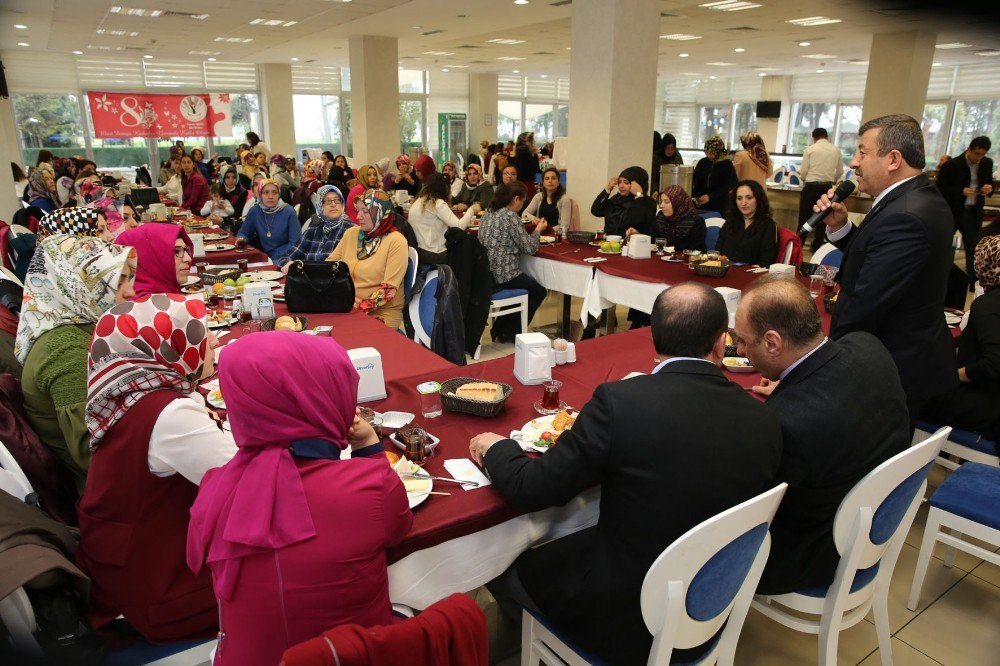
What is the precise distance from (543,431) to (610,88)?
5.30 meters

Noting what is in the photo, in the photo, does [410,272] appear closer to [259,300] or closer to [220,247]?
[259,300]

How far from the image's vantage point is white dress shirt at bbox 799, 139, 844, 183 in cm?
935

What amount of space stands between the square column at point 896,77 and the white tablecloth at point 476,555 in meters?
9.93

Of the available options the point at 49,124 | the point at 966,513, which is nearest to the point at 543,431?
the point at 966,513

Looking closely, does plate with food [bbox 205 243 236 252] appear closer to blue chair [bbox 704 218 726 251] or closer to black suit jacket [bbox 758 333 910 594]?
blue chair [bbox 704 218 726 251]

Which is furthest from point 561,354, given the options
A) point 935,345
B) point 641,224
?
point 641,224

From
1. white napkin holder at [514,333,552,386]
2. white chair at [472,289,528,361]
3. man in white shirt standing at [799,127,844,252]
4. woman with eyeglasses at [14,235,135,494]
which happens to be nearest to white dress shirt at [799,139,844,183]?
man in white shirt standing at [799,127,844,252]

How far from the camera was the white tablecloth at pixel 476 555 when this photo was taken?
1661 mm

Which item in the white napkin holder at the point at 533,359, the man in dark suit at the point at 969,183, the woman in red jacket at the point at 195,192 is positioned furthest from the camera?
the woman in red jacket at the point at 195,192

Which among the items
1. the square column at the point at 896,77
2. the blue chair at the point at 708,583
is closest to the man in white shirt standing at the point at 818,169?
the square column at the point at 896,77

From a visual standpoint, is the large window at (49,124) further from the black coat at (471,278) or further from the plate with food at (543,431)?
the plate with food at (543,431)

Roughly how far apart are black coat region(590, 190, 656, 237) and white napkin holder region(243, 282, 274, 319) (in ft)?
11.1

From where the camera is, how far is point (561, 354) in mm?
2617

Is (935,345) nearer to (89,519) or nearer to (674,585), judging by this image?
(674,585)
